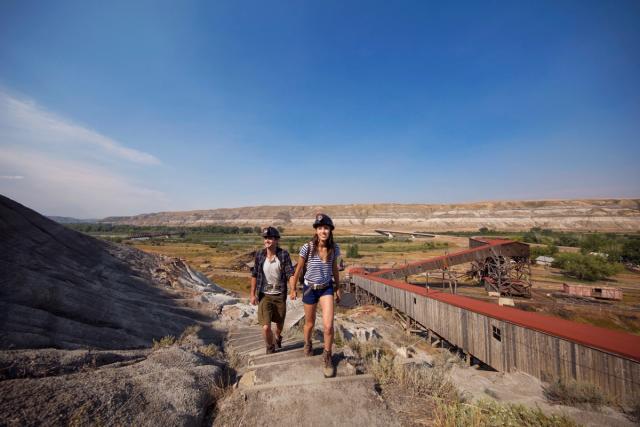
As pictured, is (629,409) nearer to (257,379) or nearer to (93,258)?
(257,379)

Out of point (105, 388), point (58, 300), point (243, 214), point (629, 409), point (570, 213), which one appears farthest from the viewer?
point (243, 214)

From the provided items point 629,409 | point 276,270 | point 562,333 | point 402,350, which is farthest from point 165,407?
point 562,333

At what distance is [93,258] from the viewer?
10820 mm

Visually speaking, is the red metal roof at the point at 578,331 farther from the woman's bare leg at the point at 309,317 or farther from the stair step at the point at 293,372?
the woman's bare leg at the point at 309,317

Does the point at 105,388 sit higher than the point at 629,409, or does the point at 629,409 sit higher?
the point at 105,388

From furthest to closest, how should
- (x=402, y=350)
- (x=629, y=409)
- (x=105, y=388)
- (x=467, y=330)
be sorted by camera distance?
(x=467, y=330) < (x=402, y=350) < (x=629, y=409) < (x=105, y=388)

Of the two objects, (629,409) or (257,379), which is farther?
(629,409)

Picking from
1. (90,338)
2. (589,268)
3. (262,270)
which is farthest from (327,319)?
(589,268)

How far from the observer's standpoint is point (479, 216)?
122 meters

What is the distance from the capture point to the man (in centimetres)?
457

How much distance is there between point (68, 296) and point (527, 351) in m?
13.9

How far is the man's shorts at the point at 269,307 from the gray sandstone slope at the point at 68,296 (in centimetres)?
371

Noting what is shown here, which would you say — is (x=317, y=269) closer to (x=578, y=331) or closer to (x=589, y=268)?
(x=578, y=331)

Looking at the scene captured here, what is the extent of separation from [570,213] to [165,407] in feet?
503
